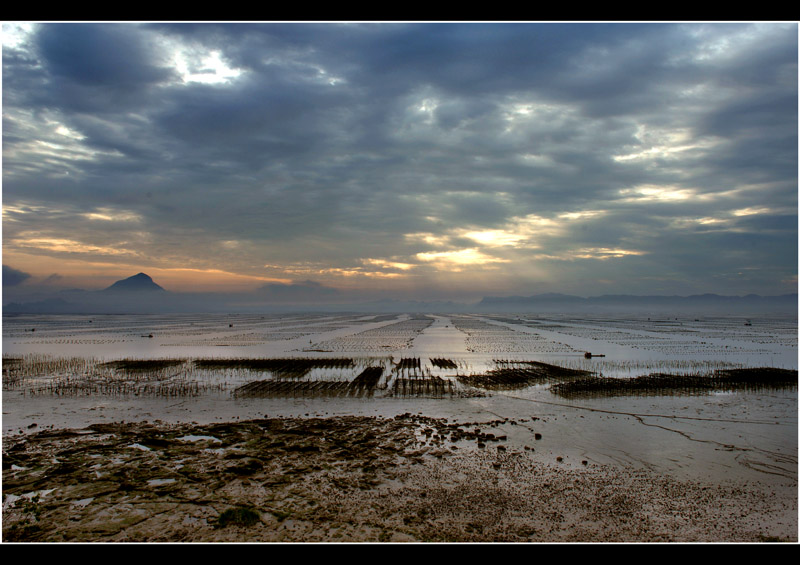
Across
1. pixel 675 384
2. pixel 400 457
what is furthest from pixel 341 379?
pixel 675 384

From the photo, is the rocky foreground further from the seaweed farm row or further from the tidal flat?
the seaweed farm row

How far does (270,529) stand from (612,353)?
47431mm

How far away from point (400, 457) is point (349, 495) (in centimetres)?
328

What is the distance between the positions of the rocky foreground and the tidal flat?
60 mm

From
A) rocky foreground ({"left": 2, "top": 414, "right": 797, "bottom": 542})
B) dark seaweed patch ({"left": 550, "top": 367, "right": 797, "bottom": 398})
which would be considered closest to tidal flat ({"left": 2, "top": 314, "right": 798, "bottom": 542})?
rocky foreground ({"left": 2, "top": 414, "right": 797, "bottom": 542})

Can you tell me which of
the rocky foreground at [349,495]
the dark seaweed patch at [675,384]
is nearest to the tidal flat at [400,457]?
the rocky foreground at [349,495]

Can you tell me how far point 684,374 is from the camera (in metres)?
33.9

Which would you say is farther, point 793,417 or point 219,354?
point 219,354

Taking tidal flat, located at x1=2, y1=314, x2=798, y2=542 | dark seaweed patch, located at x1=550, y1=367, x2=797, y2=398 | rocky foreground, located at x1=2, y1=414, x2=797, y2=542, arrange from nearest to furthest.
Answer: rocky foreground, located at x1=2, y1=414, x2=797, y2=542 < tidal flat, located at x1=2, y1=314, x2=798, y2=542 < dark seaweed patch, located at x1=550, y1=367, x2=797, y2=398

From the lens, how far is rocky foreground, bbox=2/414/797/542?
34.9ft

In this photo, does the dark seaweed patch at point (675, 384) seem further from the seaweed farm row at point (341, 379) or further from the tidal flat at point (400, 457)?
the tidal flat at point (400, 457)
